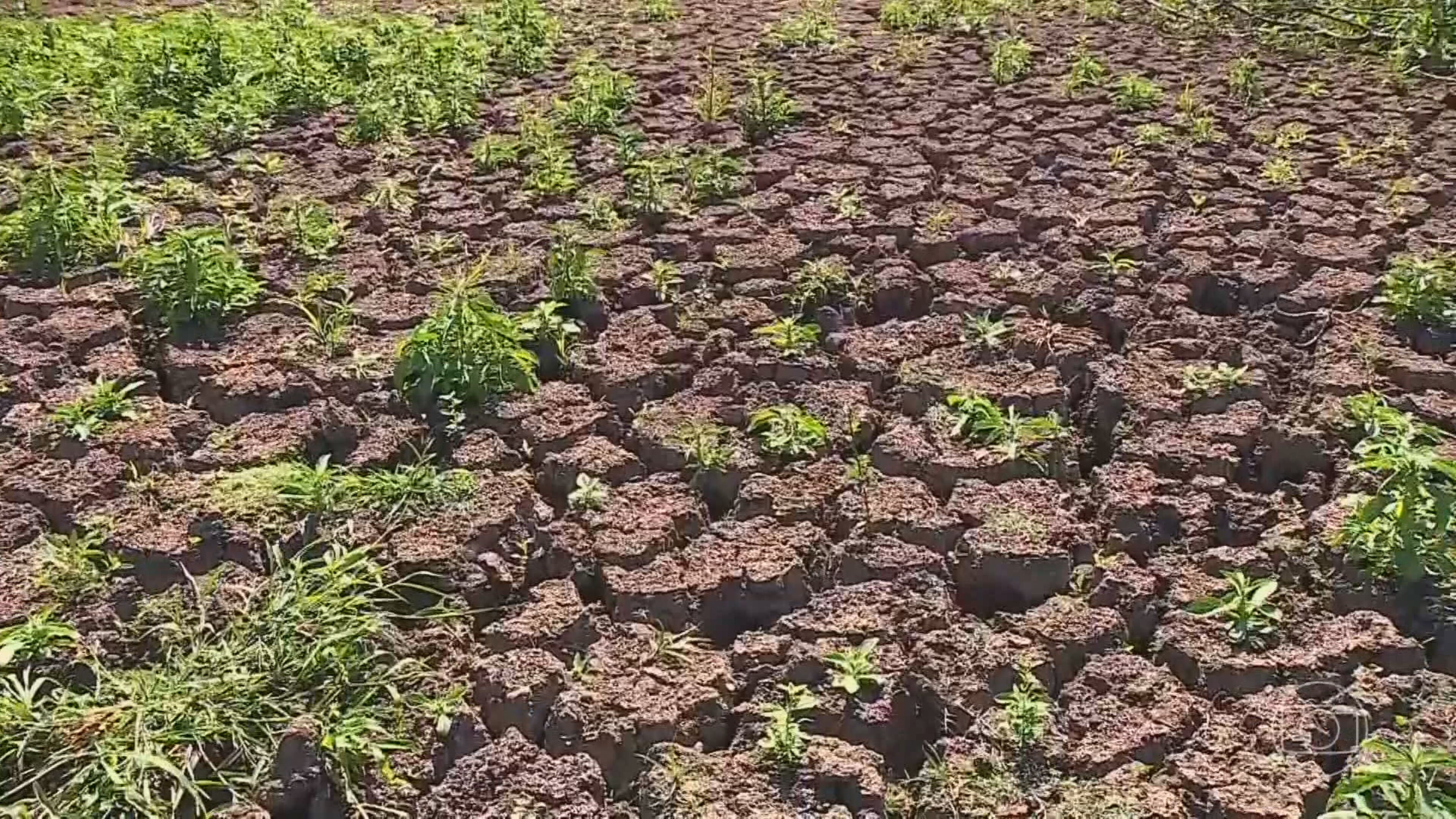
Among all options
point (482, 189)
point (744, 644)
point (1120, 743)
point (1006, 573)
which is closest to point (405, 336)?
point (482, 189)

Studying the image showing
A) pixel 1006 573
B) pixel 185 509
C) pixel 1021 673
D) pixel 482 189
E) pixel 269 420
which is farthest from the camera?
pixel 482 189

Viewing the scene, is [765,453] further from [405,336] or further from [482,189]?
[482,189]

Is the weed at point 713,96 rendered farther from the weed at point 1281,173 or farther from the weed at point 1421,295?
the weed at point 1421,295

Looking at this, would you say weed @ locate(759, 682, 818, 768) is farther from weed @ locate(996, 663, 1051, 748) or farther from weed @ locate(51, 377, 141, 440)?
weed @ locate(51, 377, 141, 440)

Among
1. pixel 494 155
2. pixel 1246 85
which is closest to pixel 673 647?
pixel 494 155

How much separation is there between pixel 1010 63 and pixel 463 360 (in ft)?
10.3

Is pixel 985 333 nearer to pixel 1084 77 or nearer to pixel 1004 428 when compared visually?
pixel 1004 428

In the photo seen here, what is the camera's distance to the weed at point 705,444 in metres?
2.98

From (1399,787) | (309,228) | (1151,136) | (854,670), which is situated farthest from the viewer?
(1151,136)

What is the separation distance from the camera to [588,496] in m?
2.89

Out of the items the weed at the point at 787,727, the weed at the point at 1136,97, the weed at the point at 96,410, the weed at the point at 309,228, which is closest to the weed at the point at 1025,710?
the weed at the point at 787,727

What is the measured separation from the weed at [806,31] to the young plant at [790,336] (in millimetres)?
2880

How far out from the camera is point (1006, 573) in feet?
8.73

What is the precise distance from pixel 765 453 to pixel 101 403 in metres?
1.69
